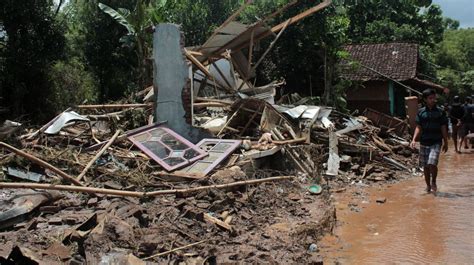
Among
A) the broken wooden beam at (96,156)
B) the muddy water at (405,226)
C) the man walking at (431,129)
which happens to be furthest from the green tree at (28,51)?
the man walking at (431,129)

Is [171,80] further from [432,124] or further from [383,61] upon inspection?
[383,61]

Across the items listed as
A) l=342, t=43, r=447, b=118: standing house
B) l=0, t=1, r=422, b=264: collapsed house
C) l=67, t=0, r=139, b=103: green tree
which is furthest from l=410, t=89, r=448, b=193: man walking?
l=67, t=0, r=139, b=103: green tree

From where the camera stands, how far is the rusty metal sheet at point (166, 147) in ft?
25.8

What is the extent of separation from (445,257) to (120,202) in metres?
Answer: 3.85

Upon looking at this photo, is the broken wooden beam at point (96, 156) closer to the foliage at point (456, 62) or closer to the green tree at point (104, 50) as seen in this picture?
the green tree at point (104, 50)

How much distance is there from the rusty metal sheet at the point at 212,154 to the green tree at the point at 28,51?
10.6m

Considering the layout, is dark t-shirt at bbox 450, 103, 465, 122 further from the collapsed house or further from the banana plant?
the banana plant

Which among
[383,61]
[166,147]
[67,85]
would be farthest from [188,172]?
[383,61]

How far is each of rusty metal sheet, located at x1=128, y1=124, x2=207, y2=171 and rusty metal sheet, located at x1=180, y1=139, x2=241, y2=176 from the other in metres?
0.13

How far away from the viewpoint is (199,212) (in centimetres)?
568

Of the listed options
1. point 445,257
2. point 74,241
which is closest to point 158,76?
point 74,241

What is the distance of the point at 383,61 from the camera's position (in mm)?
22484

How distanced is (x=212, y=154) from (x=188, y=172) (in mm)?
805

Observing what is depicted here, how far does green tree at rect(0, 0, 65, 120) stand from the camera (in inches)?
639
